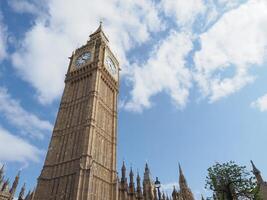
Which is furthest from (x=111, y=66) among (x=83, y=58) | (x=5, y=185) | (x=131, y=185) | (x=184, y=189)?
(x=184, y=189)

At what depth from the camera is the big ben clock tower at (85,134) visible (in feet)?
110

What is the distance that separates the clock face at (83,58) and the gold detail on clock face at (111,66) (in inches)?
166

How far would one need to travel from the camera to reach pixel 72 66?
170 ft

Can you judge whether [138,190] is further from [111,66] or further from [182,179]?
[182,179]

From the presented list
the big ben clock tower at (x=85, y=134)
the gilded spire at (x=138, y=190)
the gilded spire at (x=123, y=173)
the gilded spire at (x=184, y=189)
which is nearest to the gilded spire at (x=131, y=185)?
the gilded spire at (x=138, y=190)

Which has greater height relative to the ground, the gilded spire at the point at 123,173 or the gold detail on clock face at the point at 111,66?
the gold detail on clock face at the point at 111,66

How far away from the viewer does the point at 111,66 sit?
54031 mm

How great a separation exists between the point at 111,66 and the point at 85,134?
21597 millimetres

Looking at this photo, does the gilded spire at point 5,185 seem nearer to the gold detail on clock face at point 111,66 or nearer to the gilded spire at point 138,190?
the gilded spire at point 138,190

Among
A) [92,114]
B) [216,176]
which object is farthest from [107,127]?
[216,176]

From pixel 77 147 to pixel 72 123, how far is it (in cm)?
611

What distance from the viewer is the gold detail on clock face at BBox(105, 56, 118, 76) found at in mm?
52459

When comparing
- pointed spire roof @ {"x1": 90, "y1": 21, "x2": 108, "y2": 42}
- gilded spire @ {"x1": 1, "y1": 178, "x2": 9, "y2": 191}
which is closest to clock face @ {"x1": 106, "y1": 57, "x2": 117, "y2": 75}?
pointed spire roof @ {"x1": 90, "y1": 21, "x2": 108, "y2": 42}

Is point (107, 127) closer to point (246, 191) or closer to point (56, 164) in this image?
point (56, 164)
